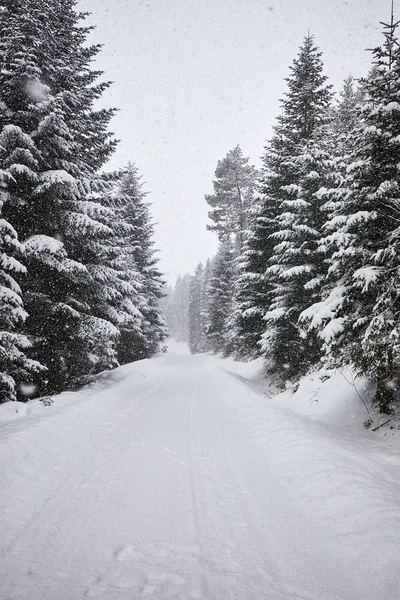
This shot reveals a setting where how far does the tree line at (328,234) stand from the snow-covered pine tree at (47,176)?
753cm

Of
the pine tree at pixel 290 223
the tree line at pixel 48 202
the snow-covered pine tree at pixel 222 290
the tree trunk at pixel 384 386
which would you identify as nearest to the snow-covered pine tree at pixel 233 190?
the snow-covered pine tree at pixel 222 290

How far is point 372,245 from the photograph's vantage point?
805cm

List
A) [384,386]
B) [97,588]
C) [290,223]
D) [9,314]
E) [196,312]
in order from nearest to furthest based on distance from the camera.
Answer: [97,588], [384,386], [9,314], [290,223], [196,312]

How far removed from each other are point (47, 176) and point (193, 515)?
10.1 m

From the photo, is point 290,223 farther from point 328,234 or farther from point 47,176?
point 47,176

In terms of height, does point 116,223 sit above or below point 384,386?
above

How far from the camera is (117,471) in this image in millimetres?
5363

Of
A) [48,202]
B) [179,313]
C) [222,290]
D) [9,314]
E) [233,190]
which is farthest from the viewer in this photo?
[179,313]

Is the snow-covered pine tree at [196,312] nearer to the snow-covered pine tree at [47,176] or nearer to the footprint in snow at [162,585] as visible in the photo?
the snow-covered pine tree at [47,176]

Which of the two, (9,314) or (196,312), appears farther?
(196,312)

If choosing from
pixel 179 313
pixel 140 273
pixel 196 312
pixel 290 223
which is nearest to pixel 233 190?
pixel 140 273

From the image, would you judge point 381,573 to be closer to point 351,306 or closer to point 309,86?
point 351,306

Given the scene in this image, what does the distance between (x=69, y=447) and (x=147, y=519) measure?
10.3 feet

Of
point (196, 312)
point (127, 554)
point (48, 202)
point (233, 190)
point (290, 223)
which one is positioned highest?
point (233, 190)
